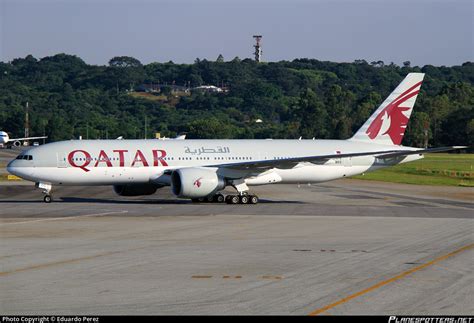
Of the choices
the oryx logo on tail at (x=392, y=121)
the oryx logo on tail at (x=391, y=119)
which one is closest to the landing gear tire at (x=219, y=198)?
the oryx logo on tail at (x=391, y=119)

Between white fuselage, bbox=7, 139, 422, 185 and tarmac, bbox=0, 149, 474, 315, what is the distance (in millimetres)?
1769

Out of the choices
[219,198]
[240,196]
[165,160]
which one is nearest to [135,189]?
[165,160]

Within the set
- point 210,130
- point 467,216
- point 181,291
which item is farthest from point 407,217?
point 210,130

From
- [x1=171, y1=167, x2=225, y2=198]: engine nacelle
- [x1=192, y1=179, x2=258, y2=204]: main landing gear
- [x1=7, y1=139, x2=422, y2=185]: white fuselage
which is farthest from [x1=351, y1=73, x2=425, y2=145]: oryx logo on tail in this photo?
[x1=171, y1=167, x2=225, y2=198]: engine nacelle

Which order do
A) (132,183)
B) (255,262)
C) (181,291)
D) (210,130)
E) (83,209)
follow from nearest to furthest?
(181,291) → (255,262) → (83,209) → (132,183) → (210,130)

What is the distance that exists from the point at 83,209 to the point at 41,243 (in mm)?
15564

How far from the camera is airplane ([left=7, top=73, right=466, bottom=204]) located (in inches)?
1982

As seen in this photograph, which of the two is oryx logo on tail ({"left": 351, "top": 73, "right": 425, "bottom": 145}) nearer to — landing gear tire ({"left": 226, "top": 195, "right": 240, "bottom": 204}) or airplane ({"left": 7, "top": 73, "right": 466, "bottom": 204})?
airplane ({"left": 7, "top": 73, "right": 466, "bottom": 204})

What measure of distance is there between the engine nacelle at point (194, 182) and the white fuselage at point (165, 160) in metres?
1.55

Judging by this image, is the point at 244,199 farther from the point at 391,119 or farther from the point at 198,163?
the point at 391,119

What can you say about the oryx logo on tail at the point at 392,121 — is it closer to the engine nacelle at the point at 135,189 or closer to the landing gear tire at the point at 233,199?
the landing gear tire at the point at 233,199

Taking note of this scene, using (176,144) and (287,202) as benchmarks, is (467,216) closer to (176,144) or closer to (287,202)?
(287,202)

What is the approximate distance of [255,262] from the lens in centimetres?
2656

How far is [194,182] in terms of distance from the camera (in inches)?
1929
